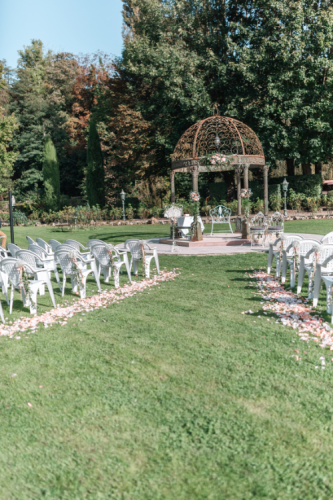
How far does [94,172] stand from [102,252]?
21.7 metres

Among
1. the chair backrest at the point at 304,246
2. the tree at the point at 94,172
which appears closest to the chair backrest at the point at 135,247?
the chair backrest at the point at 304,246

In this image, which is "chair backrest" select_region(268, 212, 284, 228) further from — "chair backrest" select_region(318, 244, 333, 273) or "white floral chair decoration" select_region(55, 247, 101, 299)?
"white floral chair decoration" select_region(55, 247, 101, 299)

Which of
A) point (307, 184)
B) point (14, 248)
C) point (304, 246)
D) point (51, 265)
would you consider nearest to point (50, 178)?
point (307, 184)

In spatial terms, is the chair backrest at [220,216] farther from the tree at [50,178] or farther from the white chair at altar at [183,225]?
the tree at [50,178]

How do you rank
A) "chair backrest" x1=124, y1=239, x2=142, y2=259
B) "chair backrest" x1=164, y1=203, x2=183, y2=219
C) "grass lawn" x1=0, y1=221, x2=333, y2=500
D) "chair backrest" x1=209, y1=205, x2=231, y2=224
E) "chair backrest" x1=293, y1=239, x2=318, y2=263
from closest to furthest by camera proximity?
"grass lawn" x1=0, y1=221, x2=333, y2=500
"chair backrest" x1=293, y1=239, x2=318, y2=263
"chair backrest" x1=124, y1=239, x2=142, y2=259
"chair backrest" x1=164, y1=203, x2=183, y2=219
"chair backrest" x1=209, y1=205, x2=231, y2=224

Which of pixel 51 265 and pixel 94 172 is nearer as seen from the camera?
pixel 51 265

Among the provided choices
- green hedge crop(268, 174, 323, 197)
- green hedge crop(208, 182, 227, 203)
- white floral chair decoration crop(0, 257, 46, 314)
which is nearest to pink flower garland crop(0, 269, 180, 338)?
white floral chair decoration crop(0, 257, 46, 314)

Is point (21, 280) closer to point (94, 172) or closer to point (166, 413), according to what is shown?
point (166, 413)

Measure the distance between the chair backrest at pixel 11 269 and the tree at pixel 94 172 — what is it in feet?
73.3

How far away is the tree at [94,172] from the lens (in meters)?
28.5

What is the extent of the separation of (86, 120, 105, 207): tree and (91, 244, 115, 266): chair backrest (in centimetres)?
2098

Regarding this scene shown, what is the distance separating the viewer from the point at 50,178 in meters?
30.2

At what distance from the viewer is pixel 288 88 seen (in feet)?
73.2

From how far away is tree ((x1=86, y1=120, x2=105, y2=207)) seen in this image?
93.7 ft
